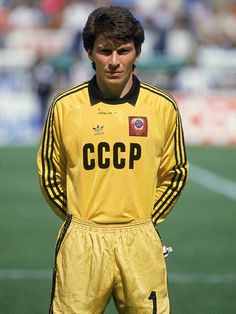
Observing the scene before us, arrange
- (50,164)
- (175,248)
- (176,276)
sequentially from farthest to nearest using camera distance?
(175,248) → (176,276) → (50,164)

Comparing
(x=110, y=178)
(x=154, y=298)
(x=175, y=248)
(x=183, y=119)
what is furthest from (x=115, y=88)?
(x=183, y=119)

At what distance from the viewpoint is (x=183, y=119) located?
23.5 meters

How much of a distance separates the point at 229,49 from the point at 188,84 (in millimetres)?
4147

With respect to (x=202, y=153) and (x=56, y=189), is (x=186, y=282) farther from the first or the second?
(x=202, y=153)

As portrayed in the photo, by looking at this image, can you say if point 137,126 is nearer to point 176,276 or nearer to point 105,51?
point 105,51

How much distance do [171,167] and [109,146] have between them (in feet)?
1.34

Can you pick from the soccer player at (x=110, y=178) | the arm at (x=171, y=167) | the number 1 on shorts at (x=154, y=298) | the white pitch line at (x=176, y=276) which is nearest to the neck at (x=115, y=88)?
the soccer player at (x=110, y=178)

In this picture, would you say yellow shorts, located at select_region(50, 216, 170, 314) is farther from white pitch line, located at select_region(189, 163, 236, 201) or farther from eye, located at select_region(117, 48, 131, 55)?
white pitch line, located at select_region(189, 163, 236, 201)

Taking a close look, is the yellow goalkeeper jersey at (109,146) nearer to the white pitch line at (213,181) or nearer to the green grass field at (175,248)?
the green grass field at (175,248)

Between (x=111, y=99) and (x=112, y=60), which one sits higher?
(x=112, y=60)

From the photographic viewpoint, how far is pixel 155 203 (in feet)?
16.1

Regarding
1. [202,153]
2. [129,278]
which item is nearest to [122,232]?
[129,278]

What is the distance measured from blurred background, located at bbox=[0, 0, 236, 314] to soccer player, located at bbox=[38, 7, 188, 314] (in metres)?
3.25

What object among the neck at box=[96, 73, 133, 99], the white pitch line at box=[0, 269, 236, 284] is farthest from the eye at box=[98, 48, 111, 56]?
the white pitch line at box=[0, 269, 236, 284]
